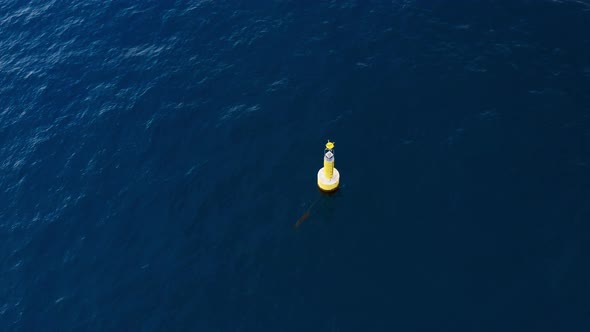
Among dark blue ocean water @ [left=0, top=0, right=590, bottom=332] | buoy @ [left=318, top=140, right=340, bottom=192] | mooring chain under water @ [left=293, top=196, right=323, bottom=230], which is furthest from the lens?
buoy @ [left=318, top=140, right=340, bottom=192]

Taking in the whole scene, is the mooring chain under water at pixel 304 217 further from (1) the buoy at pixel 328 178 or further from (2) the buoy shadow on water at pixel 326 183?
(1) the buoy at pixel 328 178

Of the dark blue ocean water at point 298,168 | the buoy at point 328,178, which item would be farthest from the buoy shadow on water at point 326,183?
the dark blue ocean water at point 298,168

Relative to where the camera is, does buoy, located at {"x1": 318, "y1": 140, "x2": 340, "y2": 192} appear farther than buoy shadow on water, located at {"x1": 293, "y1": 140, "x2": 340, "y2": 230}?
Yes

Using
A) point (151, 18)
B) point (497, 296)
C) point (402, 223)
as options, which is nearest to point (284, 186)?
point (402, 223)

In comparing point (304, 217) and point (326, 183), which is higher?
point (326, 183)

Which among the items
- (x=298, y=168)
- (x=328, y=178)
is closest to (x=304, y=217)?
(x=328, y=178)

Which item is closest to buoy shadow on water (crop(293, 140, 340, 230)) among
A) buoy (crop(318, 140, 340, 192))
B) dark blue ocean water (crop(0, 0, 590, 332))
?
buoy (crop(318, 140, 340, 192))

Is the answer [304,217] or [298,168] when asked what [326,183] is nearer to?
[304,217]

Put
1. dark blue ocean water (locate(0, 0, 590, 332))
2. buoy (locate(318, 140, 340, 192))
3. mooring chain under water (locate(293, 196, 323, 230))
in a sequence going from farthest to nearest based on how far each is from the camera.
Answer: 1. buoy (locate(318, 140, 340, 192))
2. mooring chain under water (locate(293, 196, 323, 230))
3. dark blue ocean water (locate(0, 0, 590, 332))

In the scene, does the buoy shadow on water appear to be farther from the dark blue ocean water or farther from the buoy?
the dark blue ocean water
